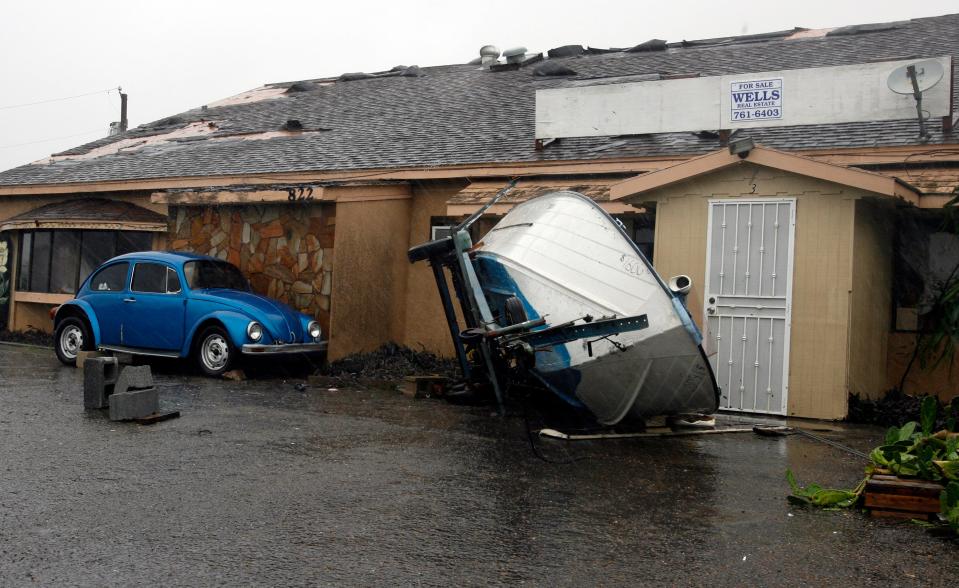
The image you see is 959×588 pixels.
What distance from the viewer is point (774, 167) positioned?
10.8 m

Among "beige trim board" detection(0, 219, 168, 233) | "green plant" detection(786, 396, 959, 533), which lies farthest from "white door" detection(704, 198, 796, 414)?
"beige trim board" detection(0, 219, 168, 233)

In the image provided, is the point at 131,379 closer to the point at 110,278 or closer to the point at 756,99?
the point at 110,278

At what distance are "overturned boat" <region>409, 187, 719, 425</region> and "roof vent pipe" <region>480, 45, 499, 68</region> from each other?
1285cm

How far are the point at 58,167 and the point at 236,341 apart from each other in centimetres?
1034

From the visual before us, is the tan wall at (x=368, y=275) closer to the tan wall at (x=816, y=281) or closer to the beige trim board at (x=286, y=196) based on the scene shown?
the beige trim board at (x=286, y=196)

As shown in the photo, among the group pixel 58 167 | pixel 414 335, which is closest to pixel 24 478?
pixel 414 335

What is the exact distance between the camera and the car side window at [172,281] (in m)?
13.5

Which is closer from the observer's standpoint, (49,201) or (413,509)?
(413,509)

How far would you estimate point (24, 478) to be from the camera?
6.42 m

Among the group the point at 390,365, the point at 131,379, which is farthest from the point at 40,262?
the point at 131,379

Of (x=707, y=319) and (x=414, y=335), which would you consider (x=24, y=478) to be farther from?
(x=414, y=335)

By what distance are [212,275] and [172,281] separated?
1.99ft

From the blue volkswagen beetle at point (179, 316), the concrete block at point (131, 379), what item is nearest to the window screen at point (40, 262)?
the blue volkswagen beetle at point (179, 316)

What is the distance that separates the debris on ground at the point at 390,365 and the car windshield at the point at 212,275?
6.20 feet
